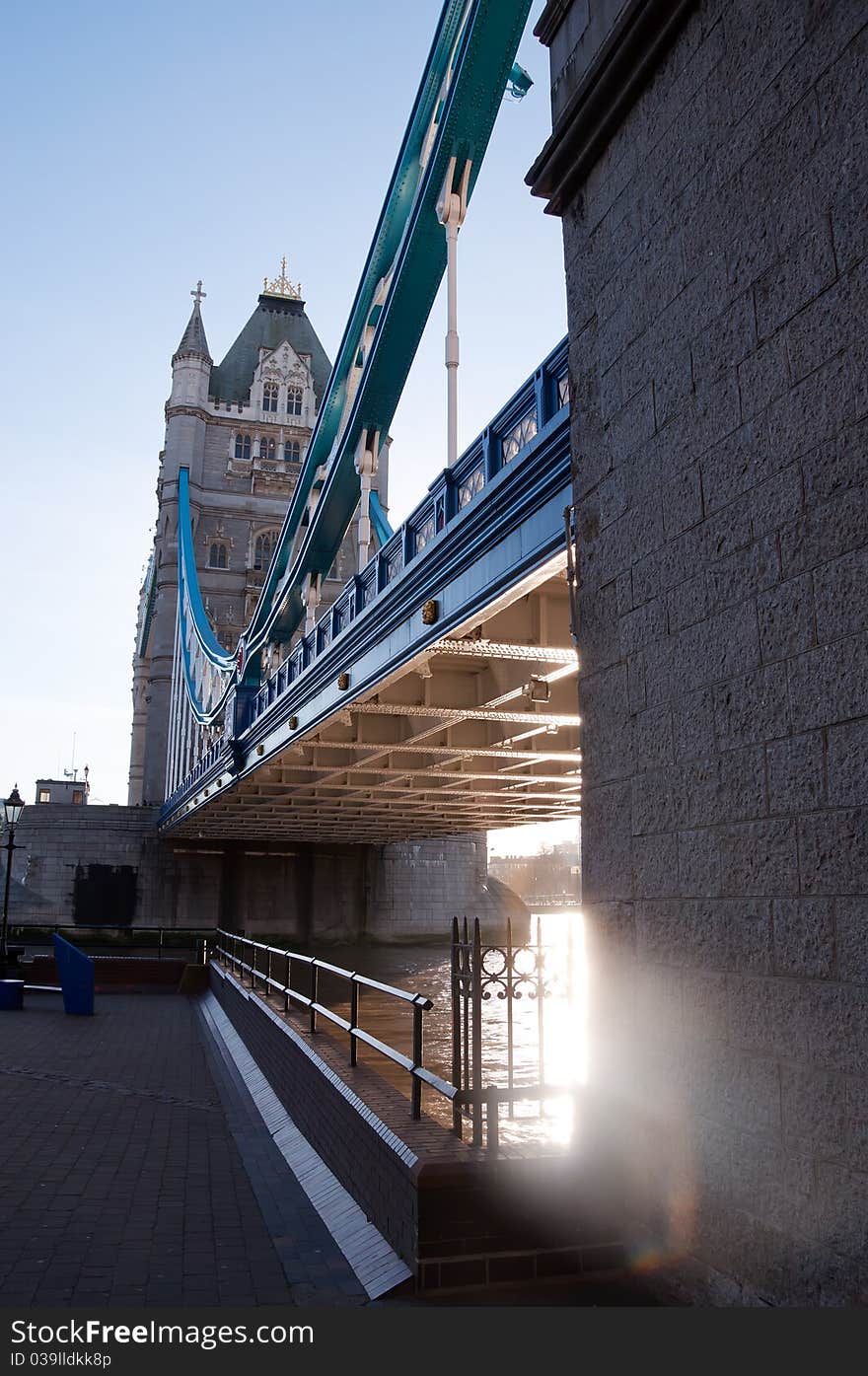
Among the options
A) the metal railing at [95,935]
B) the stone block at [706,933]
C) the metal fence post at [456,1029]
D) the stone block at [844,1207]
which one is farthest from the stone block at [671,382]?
the metal railing at [95,935]

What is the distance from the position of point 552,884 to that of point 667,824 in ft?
428

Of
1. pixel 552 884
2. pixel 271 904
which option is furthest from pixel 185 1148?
pixel 552 884

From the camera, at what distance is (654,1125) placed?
3.93 meters

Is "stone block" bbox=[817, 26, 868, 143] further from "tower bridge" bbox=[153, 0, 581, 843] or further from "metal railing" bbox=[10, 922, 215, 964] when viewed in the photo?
"metal railing" bbox=[10, 922, 215, 964]

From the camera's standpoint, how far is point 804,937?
10.4 feet

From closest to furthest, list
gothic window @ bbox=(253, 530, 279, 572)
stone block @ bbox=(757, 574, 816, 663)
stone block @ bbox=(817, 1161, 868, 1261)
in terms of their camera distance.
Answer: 1. stone block @ bbox=(817, 1161, 868, 1261)
2. stone block @ bbox=(757, 574, 816, 663)
3. gothic window @ bbox=(253, 530, 279, 572)

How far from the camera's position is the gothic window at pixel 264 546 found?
65.6 meters

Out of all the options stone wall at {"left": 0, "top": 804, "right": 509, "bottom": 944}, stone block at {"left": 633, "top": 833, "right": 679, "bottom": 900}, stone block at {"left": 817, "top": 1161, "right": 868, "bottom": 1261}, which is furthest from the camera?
stone wall at {"left": 0, "top": 804, "right": 509, "bottom": 944}

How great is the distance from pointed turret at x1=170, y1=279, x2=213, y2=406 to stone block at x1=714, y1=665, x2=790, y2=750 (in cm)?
6907

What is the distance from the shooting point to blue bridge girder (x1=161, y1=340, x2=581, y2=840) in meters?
7.37

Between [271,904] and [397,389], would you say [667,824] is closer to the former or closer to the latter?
[397,389]

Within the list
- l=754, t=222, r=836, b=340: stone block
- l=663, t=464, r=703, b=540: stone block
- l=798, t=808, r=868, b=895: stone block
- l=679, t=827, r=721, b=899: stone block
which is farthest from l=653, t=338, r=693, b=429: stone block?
l=798, t=808, r=868, b=895: stone block

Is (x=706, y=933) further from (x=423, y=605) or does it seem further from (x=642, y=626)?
(x=423, y=605)

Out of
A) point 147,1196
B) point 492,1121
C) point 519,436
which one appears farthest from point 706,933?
point 519,436
